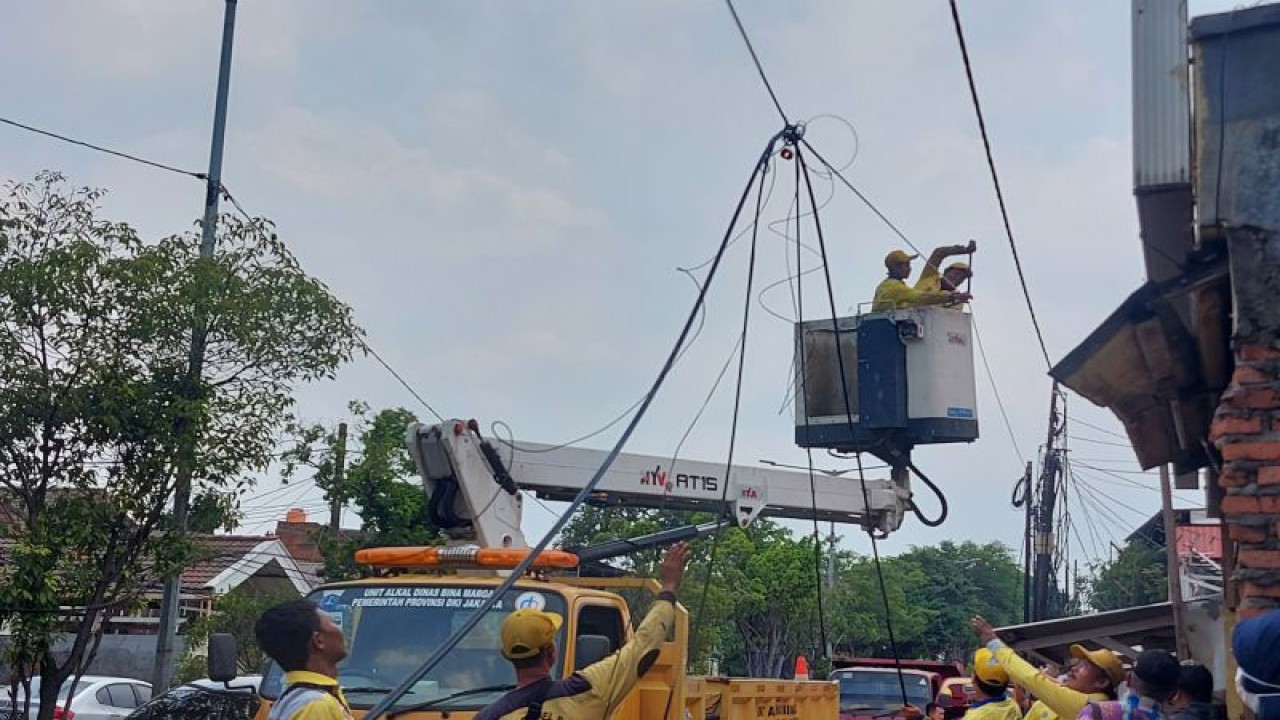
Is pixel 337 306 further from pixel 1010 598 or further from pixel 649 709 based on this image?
pixel 1010 598

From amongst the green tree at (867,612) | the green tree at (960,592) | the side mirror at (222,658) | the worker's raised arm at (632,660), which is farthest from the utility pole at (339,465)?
the green tree at (960,592)

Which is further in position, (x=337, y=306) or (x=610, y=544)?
(x=337, y=306)

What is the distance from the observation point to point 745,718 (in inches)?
317

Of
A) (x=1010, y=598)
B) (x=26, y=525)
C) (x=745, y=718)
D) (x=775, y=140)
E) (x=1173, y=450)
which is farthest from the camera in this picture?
(x=1010, y=598)

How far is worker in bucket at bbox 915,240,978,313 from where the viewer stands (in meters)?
9.89

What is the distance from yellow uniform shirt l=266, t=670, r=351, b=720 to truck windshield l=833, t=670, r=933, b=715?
12487 mm

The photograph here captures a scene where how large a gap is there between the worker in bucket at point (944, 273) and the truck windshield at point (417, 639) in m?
4.48

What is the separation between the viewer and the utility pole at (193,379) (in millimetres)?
12516

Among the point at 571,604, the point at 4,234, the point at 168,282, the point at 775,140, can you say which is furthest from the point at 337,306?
the point at 775,140

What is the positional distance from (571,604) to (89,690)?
45.7 feet

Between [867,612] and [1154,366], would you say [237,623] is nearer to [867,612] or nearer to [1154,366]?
[1154,366]

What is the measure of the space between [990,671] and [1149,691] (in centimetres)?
157

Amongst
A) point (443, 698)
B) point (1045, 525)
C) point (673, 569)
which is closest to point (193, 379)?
point (443, 698)

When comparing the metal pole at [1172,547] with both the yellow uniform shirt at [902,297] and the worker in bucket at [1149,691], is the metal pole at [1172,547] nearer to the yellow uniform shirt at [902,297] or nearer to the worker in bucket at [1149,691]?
the worker in bucket at [1149,691]
